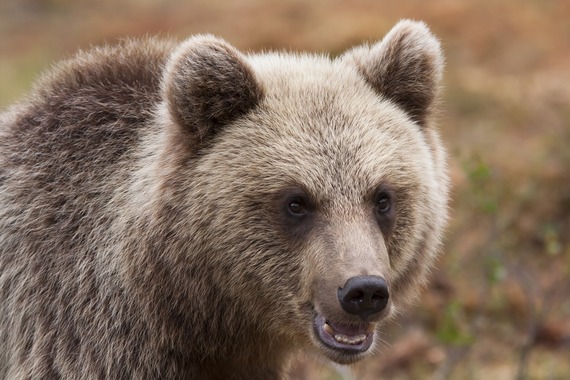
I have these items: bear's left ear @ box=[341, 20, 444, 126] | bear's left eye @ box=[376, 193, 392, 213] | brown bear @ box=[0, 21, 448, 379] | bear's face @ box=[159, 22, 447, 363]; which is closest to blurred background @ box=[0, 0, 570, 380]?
bear's left ear @ box=[341, 20, 444, 126]

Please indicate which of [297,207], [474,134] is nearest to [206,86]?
[297,207]

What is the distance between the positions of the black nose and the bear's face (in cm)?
1

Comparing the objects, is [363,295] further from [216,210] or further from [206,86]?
[206,86]

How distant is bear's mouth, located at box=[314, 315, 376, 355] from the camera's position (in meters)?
5.03

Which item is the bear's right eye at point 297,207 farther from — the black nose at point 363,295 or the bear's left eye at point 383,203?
the black nose at point 363,295

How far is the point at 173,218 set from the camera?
5.23 meters

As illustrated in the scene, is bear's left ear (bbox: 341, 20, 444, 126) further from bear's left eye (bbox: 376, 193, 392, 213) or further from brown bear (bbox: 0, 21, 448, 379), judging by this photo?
bear's left eye (bbox: 376, 193, 392, 213)

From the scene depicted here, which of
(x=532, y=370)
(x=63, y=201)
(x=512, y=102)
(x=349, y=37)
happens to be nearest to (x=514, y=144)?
(x=512, y=102)

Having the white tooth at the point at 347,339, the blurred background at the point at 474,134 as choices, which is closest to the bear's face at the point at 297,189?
the white tooth at the point at 347,339

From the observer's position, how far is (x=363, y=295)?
4.78 metres

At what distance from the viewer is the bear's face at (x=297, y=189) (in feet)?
16.5

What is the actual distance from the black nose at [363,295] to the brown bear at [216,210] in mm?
11

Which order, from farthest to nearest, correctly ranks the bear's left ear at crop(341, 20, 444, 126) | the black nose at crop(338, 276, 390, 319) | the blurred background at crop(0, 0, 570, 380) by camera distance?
the blurred background at crop(0, 0, 570, 380)
the bear's left ear at crop(341, 20, 444, 126)
the black nose at crop(338, 276, 390, 319)

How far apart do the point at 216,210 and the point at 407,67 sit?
4.32ft
